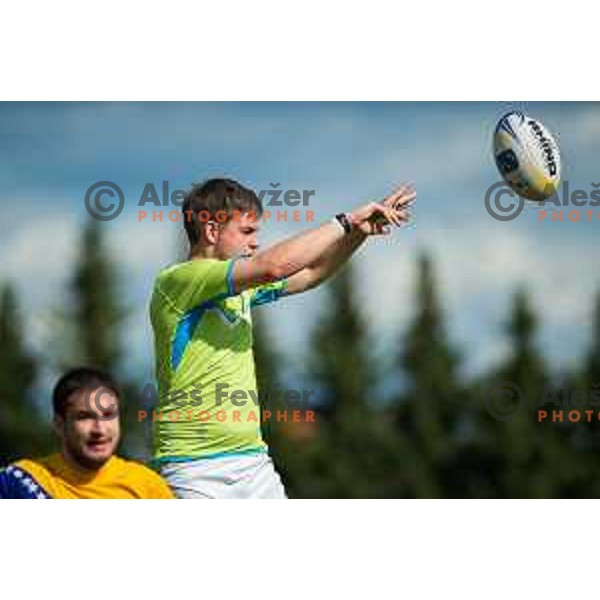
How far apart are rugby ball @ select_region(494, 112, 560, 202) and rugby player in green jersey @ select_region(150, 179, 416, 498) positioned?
0.82 meters

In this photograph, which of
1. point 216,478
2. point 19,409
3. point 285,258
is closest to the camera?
point 285,258

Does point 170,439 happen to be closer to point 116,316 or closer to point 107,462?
point 107,462

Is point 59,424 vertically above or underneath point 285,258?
underneath

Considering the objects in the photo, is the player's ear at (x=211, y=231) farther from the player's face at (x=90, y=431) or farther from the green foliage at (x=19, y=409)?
the green foliage at (x=19, y=409)

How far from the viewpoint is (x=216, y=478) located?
6.48m

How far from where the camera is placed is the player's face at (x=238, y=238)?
673 cm

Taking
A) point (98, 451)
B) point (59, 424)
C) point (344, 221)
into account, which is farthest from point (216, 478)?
point (344, 221)

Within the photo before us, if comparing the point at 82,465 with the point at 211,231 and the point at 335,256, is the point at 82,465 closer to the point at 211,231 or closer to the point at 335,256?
the point at 211,231

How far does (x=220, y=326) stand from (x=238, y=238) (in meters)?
0.45

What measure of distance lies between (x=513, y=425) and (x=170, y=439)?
1337cm

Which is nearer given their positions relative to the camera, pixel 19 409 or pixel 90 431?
pixel 90 431

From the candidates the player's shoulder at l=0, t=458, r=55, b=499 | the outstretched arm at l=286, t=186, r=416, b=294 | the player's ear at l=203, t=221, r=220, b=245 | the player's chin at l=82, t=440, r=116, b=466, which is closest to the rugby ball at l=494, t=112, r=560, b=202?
the outstretched arm at l=286, t=186, r=416, b=294
